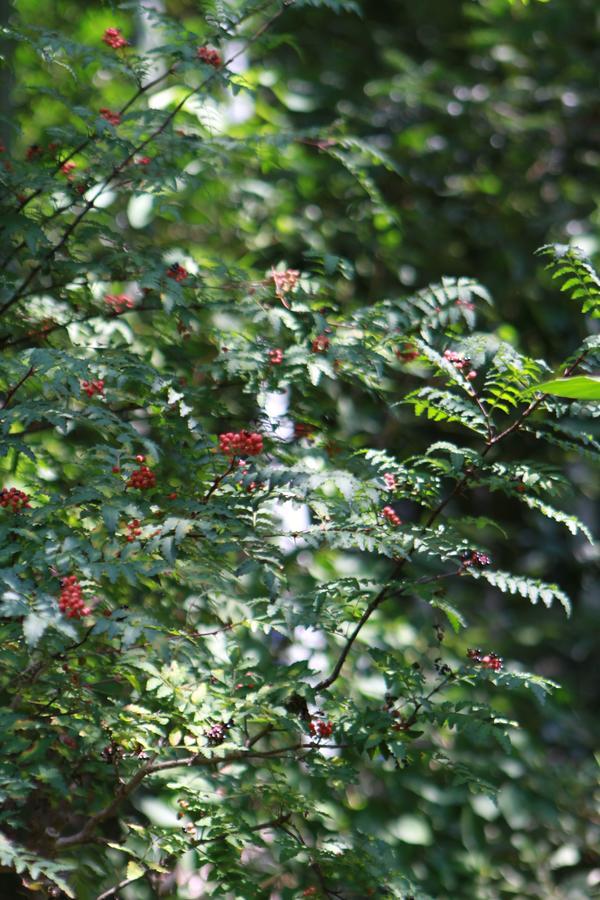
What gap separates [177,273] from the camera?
192 centimetres

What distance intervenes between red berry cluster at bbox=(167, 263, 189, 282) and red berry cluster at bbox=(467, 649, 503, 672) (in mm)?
794

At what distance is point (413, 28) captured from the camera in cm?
412

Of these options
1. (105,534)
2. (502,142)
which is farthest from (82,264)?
Result: (502,142)

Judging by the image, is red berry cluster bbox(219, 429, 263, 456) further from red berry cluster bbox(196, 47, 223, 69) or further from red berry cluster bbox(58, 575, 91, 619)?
red berry cluster bbox(196, 47, 223, 69)

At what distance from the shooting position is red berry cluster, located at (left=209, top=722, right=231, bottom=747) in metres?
1.65

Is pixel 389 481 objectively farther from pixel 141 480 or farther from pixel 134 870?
pixel 134 870

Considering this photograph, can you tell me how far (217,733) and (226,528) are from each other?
0.33 metres

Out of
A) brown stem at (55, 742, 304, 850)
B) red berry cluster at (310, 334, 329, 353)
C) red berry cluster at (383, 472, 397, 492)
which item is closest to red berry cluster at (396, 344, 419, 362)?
red berry cluster at (310, 334, 329, 353)

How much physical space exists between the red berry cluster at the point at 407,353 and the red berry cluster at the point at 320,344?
19cm

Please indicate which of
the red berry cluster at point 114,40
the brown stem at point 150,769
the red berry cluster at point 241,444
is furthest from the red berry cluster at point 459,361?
the red berry cluster at point 114,40

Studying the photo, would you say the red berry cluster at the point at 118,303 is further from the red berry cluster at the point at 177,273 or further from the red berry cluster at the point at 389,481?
the red berry cluster at the point at 389,481

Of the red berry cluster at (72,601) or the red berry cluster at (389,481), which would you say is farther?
A: the red berry cluster at (389,481)

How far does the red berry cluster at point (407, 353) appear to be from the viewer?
79.5 inches

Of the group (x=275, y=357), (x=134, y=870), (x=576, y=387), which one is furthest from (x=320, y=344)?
(x=134, y=870)
